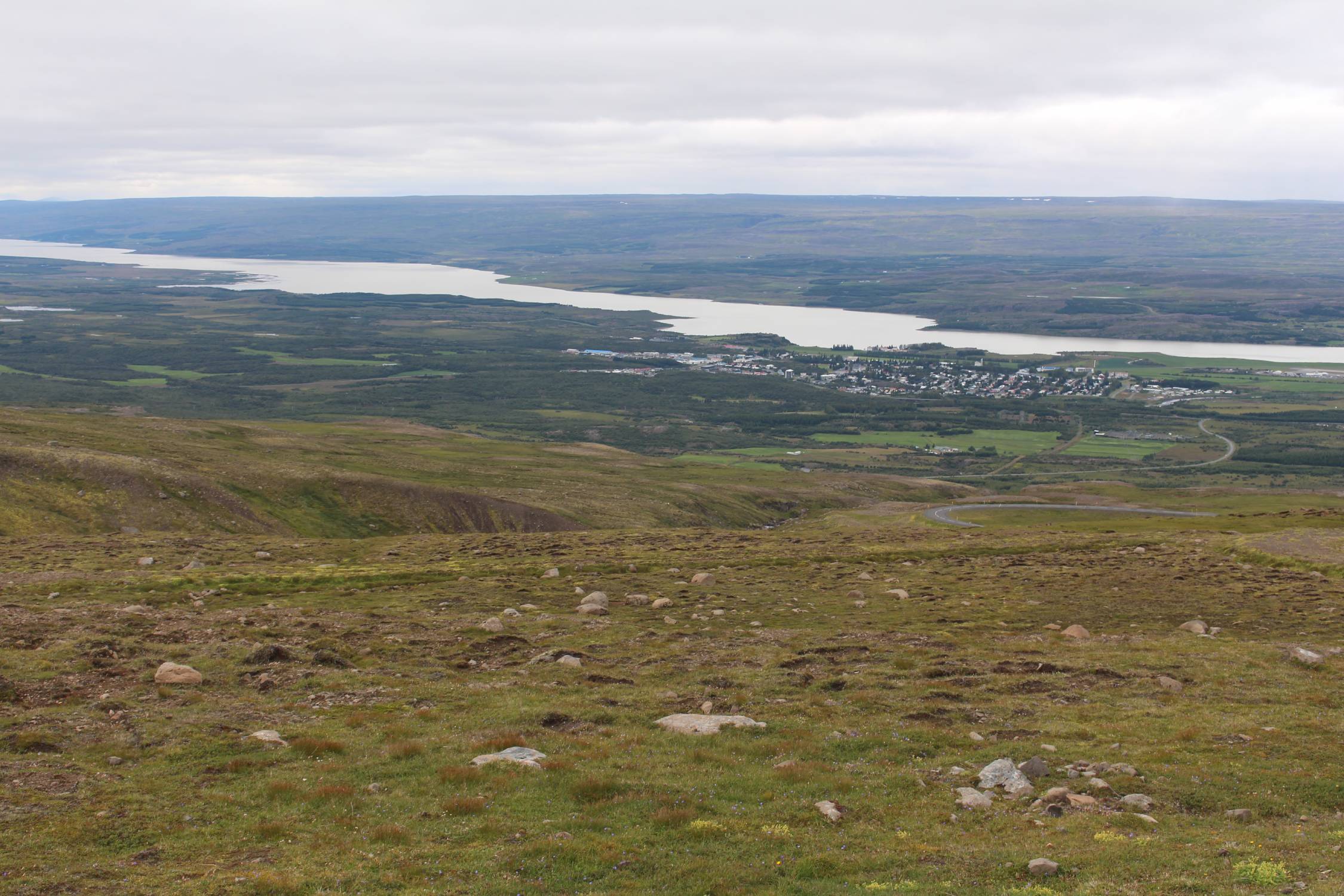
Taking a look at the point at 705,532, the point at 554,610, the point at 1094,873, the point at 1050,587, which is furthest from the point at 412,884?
the point at 705,532

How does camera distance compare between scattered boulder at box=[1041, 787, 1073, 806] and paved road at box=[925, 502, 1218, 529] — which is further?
paved road at box=[925, 502, 1218, 529]

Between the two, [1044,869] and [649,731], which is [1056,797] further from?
[649,731]

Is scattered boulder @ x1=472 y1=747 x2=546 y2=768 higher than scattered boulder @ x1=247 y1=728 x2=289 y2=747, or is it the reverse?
scattered boulder @ x1=472 y1=747 x2=546 y2=768

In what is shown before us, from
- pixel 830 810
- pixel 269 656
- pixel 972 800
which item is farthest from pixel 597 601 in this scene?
pixel 972 800

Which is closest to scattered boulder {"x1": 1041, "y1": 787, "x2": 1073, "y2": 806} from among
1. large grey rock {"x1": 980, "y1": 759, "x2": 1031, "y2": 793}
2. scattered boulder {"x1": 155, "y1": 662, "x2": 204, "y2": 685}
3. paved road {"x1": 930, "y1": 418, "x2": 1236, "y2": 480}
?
large grey rock {"x1": 980, "y1": 759, "x2": 1031, "y2": 793}

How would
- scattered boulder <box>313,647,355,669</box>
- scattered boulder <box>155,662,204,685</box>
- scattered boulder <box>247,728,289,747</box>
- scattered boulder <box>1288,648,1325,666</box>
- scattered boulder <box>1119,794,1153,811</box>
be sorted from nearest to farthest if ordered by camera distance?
scattered boulder <box>1119,794,1153,811</box>, scattered boulder <box>247,728,289,747</box>, scattered boulder <box>155,662,204,685</box>, scattered boulder <box>313,647,355,669</box>, scattered boulder <box>1288,648,1325,666</box>

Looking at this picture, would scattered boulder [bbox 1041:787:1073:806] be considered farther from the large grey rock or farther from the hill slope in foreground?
the large grey rock
